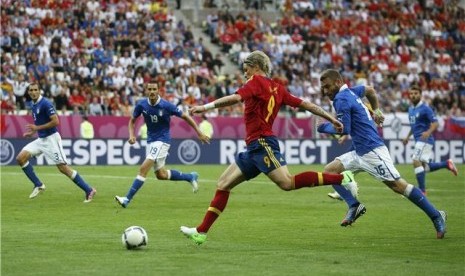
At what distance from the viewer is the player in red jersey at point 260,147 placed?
494 inches

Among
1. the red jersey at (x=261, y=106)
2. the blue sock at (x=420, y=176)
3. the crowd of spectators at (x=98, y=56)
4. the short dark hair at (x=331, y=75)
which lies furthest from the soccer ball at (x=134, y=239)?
the crowd of spectators at (x=98, y=56)

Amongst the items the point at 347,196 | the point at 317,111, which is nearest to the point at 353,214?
the point at 347,196

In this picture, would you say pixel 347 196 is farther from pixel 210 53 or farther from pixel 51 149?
pixel 210 53

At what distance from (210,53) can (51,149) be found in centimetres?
2296

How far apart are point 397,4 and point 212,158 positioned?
18.8m

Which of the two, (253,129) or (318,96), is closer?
(253,129)

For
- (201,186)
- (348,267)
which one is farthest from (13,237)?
(201,186)

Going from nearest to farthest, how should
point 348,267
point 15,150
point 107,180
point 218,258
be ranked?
1. point 348,267
2. point 218,258
3. point 107,180
4. point 15,150

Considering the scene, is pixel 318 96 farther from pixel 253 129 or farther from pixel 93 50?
pixel 253 129

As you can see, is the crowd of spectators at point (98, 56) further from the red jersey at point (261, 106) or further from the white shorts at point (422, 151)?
the red jersey at point (261, 106)

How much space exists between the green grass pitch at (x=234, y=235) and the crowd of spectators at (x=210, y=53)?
13.3 meters

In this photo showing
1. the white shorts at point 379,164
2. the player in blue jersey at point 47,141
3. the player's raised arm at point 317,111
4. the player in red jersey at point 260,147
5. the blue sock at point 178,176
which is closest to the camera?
the player in red jersey at point 260,147

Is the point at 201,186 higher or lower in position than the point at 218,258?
lower

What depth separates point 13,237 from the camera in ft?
44.7
